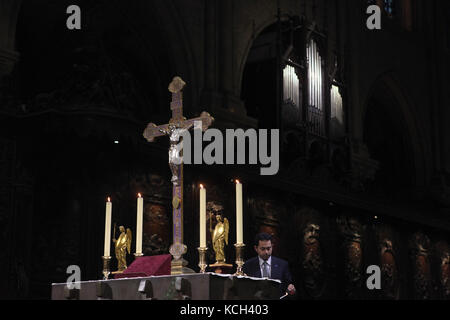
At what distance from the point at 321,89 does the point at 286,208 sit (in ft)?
9.61

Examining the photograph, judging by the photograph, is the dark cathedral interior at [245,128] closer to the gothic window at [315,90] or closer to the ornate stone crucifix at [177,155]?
the gothic window at [315,90]

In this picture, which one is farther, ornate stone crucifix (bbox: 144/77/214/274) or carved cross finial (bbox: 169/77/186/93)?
carved cross finial (bbox: 169/77/186/93)

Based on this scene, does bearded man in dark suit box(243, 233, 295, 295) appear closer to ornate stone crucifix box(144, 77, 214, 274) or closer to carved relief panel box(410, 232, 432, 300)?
ornate stone crucifix box(144, 77, 214, 274)

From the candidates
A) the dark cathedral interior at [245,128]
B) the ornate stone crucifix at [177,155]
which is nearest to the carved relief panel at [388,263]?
the dark cathedral interior at [245,128]

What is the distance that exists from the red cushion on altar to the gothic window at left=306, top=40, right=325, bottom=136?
10662 millimetres

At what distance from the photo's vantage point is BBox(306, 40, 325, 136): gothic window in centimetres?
1620

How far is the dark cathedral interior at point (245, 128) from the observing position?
10.9m

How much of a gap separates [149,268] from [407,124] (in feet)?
58.4

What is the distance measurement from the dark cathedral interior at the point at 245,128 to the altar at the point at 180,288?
215 inches

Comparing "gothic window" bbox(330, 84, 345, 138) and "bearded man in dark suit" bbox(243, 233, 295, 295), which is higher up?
"gothic window" bbox(330, 84, 345, 138)

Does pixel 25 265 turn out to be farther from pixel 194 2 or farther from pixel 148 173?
pixel 194 2

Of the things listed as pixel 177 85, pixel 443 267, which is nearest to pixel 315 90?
pixel 443 267

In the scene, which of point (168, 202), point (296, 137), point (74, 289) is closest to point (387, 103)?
point (296, 137)

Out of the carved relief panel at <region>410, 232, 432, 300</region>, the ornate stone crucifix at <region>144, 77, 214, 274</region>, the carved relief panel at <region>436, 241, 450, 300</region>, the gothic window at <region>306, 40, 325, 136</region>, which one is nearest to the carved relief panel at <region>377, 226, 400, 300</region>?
the carved relief panel at <region>410, 232, 432, 300</region>
